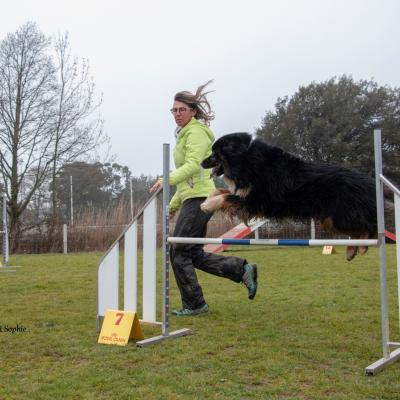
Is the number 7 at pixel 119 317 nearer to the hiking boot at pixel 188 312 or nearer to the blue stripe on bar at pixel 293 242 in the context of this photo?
the hiking boot at pixel 188 312

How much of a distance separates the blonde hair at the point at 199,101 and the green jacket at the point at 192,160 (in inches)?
4.6

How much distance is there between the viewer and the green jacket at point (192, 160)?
3618 mm

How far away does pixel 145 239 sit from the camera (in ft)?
11.6

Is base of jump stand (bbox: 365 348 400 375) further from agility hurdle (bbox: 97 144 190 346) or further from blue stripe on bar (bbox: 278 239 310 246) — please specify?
agility hurdle (bbox: 97 144 190 346)

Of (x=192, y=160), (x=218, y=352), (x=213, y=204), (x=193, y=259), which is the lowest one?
(x=218, y=352)

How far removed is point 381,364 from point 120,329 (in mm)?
1635

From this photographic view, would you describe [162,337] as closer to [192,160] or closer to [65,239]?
[192,160]

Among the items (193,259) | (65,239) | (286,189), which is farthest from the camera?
(65,239)

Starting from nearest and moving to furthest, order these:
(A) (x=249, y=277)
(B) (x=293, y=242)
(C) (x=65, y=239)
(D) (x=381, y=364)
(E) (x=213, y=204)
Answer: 1. (D) (x=381, y=364)
2. (B) (x=293, y=242)
3. (E) (x=213, y=204)
4. (A) (x=249, y=277)
5. (C) (x=65, y=239)

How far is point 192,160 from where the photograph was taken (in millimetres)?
3648

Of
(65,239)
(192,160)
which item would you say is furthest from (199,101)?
(65,239)

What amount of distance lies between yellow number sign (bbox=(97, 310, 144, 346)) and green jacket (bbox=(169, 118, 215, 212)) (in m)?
1.01

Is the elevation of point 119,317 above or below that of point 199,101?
below

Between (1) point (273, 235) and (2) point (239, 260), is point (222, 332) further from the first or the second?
(1) point (273, 235)
